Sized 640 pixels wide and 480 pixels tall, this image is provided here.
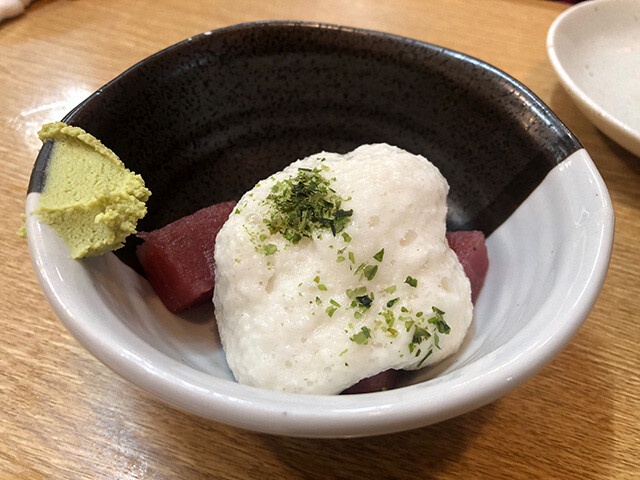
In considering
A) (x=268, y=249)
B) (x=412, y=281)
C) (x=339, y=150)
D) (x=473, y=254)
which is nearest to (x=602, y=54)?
(x=339, y=150)

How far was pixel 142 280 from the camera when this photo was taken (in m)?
1.17

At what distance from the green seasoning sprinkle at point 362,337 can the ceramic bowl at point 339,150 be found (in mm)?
135

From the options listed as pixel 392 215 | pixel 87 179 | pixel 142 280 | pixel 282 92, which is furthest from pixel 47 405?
pixel 282 92

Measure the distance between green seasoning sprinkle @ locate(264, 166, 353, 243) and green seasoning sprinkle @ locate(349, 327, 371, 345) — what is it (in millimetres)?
200

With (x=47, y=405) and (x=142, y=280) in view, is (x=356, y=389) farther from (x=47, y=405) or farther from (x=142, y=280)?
(x=47, y=405)

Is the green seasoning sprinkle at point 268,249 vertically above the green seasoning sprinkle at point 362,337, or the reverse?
the green seasoning sprinkle at point 268,249

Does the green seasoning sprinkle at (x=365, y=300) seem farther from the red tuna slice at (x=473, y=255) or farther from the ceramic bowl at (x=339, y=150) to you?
the red tuna slice at (x=473, y=255)

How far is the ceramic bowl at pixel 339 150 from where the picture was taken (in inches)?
30.4

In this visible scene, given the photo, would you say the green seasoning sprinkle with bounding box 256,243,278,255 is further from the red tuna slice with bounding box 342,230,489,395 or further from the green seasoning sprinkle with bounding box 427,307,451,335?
the red tuna slice with bounding box 342,230,489,395

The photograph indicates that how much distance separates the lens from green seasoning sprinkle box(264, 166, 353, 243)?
1.05 metres

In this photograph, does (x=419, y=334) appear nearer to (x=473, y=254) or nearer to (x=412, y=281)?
(x=412, y=281)

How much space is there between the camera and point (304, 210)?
1.07 metres

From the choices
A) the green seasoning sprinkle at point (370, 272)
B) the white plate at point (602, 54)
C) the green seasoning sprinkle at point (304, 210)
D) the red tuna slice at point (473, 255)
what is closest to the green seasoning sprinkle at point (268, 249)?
the green seasoning sprinkle at point (304, 210)

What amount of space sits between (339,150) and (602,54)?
3.91ft
